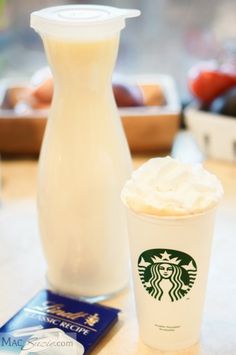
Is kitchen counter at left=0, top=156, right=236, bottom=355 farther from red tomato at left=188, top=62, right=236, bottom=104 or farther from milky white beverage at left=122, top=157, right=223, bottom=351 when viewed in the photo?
red tomato at left=188, top=62, right=236, bottom=104

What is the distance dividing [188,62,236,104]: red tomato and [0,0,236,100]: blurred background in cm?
16

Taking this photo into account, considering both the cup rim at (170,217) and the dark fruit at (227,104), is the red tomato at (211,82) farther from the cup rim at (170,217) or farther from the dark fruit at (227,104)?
the cup rim at (170,217)

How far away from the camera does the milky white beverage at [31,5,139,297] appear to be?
2.37 feet

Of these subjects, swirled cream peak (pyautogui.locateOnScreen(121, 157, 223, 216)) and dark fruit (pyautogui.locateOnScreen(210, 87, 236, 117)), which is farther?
dark fruit (pyautogui.locateOnScreen(210, 87, 236, 117))

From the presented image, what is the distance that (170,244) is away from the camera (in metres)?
0.64

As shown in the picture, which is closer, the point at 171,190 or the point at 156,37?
the point at 171,190

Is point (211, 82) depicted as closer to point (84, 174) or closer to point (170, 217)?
point (84, 174)

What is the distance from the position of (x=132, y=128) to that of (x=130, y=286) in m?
0.42

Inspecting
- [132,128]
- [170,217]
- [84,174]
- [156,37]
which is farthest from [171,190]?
[156,37]

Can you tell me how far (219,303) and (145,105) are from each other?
551 millimetres

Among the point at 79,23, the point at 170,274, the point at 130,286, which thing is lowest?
the point at 130,286

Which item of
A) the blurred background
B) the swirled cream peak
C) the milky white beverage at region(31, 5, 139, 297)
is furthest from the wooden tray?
the swirled cream peak

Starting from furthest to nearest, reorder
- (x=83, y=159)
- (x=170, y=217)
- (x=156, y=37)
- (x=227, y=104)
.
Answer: (x=156, y=37) < (x=227, y=104) < (x=83, y=159) < (x=170, y=217)

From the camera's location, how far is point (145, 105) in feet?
4.05
